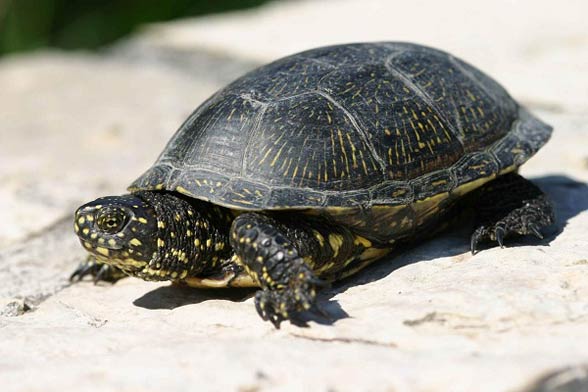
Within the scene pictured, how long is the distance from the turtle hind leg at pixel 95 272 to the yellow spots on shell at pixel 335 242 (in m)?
1.31

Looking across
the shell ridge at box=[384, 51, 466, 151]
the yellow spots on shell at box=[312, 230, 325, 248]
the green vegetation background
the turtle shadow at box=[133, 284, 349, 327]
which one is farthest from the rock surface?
the green vegetation background

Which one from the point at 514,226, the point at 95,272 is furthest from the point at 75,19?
the point at 514,226

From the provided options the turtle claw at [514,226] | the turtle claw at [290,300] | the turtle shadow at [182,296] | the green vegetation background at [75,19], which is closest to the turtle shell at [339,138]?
the turtle claw at [514,226]

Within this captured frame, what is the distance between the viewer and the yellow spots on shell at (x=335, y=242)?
11.6 feet

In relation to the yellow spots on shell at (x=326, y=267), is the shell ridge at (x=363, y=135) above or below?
above

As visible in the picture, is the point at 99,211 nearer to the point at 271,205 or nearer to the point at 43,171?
the point at 271,205

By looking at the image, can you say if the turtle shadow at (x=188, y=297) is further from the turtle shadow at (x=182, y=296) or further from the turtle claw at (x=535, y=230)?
the turtle claw at (x=535, y=230)

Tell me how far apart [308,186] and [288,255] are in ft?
1.27

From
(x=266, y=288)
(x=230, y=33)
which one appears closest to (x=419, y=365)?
(x=266, y=288)

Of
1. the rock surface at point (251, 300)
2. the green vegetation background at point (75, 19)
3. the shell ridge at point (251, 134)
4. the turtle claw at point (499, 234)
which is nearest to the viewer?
the rock surface at point (251, 300)

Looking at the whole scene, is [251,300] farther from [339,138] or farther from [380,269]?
[339,138]

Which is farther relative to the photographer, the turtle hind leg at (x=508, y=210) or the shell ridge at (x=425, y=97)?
the shell ridge at (x=425, y=97)

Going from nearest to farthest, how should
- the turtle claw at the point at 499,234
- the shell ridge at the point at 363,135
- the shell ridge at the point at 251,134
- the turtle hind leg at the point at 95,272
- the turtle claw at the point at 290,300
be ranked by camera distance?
the turtle claw at the point at 290,300 → the shell ridge at the point at 251,134 → the shell ridge at the point at 363,135 → the turtle claw at the point at 499,234 → the turtle hind leg at the point at 95,272

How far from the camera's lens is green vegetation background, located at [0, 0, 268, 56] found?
10344 millimetres
